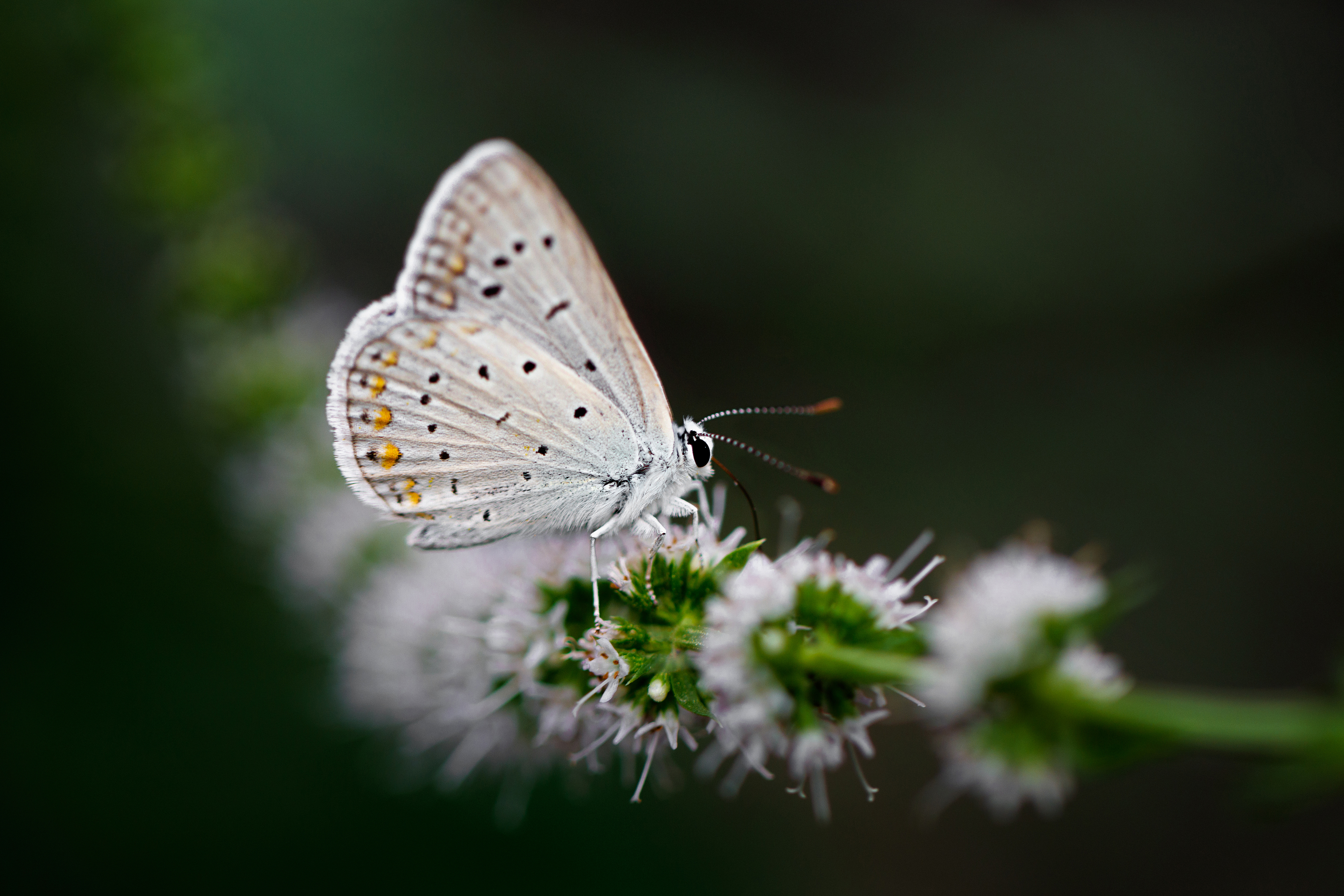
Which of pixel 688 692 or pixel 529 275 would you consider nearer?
pixel 688 692

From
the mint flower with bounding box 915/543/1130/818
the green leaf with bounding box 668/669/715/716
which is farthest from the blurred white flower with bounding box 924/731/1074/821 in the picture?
the green leaf with bounding box 668/669/715/716

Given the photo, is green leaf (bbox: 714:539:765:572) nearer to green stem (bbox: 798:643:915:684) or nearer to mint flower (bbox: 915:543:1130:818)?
green stem (bbox: 798:643:915:684)

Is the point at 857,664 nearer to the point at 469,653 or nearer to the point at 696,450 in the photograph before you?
the point at 696,450

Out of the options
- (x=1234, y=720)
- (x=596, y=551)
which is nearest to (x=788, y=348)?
(x=596, y=551)

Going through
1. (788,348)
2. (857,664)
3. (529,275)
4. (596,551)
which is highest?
(788,348)

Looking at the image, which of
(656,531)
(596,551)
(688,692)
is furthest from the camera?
(596,551)

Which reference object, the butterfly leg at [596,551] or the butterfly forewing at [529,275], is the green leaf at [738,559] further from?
the butterfly forewing at [529,275]

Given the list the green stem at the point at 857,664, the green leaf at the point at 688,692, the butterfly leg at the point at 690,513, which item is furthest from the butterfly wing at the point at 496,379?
the green stem at the point at 857,664
